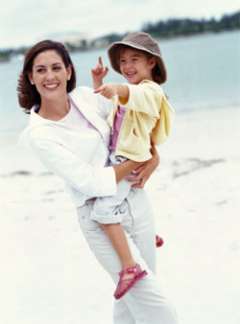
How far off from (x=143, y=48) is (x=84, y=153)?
1.14ft

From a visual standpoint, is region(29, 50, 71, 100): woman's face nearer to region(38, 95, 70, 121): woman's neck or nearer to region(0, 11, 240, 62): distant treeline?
region(38, 95, 70, 121): woman's neck

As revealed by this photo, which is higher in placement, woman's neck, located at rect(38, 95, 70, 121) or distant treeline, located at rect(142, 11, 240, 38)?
woman's neck, located at rect(38, 95, 70, 121)

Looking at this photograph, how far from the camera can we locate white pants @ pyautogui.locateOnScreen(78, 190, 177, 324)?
179 cm

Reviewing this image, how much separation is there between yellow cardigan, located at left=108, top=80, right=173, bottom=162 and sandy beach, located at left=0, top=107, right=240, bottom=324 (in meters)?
1.03

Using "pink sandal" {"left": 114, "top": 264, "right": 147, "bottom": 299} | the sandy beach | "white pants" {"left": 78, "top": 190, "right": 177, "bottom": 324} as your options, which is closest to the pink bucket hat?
"white pants" {"left": 78, "top": 190, "right": 177, "bottom": 324}

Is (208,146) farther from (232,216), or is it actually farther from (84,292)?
(84,292)

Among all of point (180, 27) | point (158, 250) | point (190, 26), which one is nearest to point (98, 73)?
point (158, 250)

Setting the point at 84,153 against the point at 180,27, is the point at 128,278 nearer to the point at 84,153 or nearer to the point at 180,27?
the point at 84,153

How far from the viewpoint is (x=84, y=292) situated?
303 centimetres

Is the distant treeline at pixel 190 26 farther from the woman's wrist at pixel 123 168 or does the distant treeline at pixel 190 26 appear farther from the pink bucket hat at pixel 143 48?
the woman's wrist at pixel 123 168

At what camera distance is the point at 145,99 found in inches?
68.7

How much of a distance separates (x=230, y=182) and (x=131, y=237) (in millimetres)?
2791

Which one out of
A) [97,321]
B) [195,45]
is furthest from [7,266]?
[195,45]

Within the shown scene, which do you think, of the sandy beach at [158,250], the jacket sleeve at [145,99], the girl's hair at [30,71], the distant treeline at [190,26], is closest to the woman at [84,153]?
the girl's hair at [30,71]
